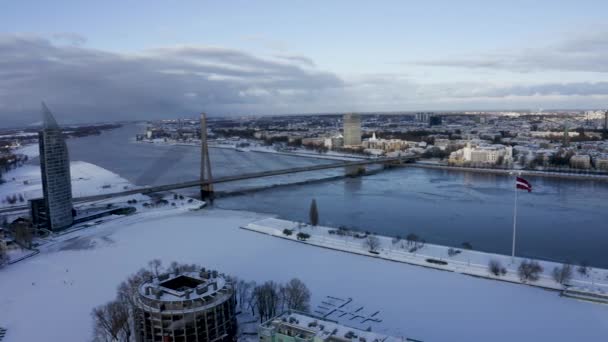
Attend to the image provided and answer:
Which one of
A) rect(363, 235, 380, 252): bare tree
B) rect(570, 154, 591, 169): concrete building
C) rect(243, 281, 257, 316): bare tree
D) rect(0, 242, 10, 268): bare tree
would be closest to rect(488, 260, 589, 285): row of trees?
rect(363, 235, 380, 252): bare tree

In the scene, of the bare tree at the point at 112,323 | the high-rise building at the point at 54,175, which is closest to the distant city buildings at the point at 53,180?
the high-rise building at the point at 54,175

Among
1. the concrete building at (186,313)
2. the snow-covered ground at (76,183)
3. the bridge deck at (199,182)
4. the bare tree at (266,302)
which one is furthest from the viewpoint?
the snow-covered ground at (76,183)

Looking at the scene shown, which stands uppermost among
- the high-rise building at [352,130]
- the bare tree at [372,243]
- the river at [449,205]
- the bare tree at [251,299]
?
the high-rise building at [352,130]

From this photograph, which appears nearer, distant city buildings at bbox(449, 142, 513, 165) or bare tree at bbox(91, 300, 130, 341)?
bare tree at bbox(91, 300, 130, 341)

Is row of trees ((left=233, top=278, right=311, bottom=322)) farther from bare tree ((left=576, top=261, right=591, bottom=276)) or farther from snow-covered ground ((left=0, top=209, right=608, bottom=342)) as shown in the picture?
bare tree ((left=576, top=261, right=591, bottom=276))

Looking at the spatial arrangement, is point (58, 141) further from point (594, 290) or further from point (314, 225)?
point (594, 290)

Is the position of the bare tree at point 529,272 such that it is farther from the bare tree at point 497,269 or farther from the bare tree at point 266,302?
the bare tree at point 266,302

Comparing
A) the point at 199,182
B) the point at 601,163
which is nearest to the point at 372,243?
the point at 199,182
